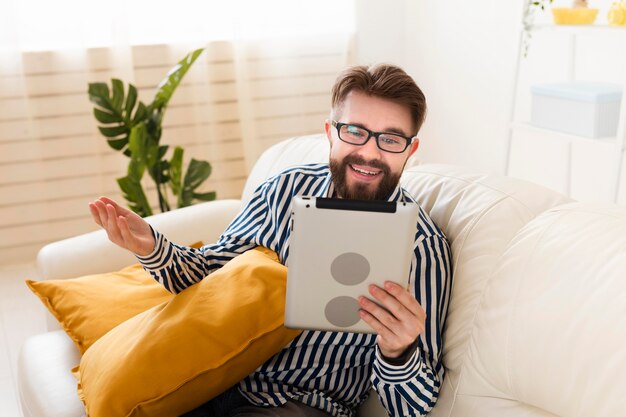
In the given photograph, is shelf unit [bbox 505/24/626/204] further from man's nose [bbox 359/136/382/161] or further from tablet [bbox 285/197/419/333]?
tablet [bbox 285/197/419/333]

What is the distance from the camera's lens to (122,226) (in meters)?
1.48

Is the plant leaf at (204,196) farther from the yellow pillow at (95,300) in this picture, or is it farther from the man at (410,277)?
Result: the man at (410,277)

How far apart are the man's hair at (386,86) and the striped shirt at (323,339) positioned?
0.53ft

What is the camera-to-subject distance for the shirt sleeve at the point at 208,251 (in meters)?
1.56

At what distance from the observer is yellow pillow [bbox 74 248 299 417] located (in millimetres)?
1357

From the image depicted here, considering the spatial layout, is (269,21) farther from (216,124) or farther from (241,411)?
(241,411)

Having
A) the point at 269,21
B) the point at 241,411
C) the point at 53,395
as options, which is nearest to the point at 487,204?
the point at 241,411

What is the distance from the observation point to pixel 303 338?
4.72ft

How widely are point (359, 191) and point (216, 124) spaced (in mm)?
2299

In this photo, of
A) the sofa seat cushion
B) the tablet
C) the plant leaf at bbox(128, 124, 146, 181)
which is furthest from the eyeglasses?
the plant leaf at bbox(128, 124, 146, 181)

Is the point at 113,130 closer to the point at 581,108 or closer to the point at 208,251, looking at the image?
the point at 208,251

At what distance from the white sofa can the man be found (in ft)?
0.17

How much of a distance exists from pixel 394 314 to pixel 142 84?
8.61 feet

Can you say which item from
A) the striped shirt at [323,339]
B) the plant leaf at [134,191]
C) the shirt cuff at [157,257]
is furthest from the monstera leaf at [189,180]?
the shirt cuff at [157,257]
